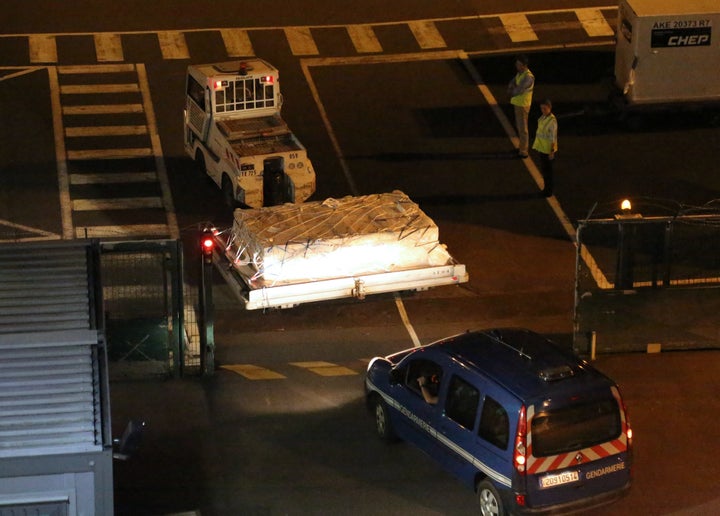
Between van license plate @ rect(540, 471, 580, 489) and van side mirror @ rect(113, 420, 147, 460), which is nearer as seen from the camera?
van side mirror @ rect(113, 420, 147, 460)

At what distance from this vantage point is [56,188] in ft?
82.1

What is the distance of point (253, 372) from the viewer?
19.0 meters

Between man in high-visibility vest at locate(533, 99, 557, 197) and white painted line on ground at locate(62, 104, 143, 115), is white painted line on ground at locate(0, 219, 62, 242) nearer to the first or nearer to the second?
white painted line on ground at locate(62, 104, 143, 115)

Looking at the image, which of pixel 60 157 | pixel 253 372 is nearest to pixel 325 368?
pixel 253 372

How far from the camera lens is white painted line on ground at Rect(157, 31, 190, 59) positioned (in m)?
30.7

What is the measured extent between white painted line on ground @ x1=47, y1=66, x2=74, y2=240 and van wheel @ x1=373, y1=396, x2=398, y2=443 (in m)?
8.24

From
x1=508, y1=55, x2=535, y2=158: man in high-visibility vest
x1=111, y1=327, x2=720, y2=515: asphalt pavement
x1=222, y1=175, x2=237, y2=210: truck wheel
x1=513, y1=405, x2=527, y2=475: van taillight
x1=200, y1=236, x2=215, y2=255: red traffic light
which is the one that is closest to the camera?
x1=513, y1=405, x2=527, y2=475: van taillight

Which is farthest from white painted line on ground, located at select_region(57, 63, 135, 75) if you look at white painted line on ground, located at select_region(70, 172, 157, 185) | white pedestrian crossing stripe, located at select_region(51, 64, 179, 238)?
white painted line on ground, located at select_region(70, 172, 157, 185)

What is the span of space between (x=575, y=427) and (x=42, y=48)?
19884 mm

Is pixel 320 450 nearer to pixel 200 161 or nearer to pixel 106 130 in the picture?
pixel 200 161

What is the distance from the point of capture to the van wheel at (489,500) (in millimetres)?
14781

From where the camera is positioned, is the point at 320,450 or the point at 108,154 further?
the point at 108,154

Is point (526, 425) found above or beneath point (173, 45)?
beneath

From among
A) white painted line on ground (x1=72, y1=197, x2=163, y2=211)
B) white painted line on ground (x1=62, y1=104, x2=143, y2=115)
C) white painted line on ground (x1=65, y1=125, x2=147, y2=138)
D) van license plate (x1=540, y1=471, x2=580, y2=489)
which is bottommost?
van license plate (x1=540, y1=471, x2=580, y2=489)
